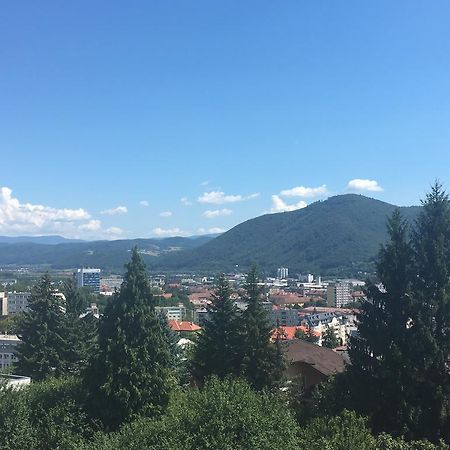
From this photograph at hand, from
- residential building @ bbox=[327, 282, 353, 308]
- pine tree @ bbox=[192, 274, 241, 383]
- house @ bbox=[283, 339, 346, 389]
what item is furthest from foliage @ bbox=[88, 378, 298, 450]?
residential building @ bbox=[327, 282, 353, 308]

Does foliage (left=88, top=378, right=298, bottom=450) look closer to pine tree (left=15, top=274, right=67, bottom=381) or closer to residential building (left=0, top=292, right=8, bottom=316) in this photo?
pine tree (left=15, top=274, right=67, bottom=381)

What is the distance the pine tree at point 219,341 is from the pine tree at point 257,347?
496mm

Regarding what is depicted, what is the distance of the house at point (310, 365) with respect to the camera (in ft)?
74.0

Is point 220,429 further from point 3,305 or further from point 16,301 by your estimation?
point 16,301

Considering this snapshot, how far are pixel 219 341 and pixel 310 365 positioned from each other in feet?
13.9

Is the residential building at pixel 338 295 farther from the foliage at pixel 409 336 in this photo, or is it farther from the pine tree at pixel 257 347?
the foliage at pixel 409 336

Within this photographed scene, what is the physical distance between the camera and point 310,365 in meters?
23.1

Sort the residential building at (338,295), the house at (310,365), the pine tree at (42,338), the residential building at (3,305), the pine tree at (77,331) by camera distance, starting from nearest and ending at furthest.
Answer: the house at (310,365) < the pine tree at (42,338) < the pine tree at (77,331) < the residential building at (3,305) < the residential building at (338,295)

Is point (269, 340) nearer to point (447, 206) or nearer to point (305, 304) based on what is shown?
point (447, 206)

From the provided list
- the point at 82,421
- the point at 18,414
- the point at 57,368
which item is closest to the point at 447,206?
the point at 82,421

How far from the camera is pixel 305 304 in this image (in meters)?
124

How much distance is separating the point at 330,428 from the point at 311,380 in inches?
425

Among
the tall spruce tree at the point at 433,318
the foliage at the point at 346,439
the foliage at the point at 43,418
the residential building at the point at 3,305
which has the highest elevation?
the tall spruce tree at the point at 433,318

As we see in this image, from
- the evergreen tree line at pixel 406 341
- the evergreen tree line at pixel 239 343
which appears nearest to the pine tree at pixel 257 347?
the evergreen tree line at pixel 239 343
